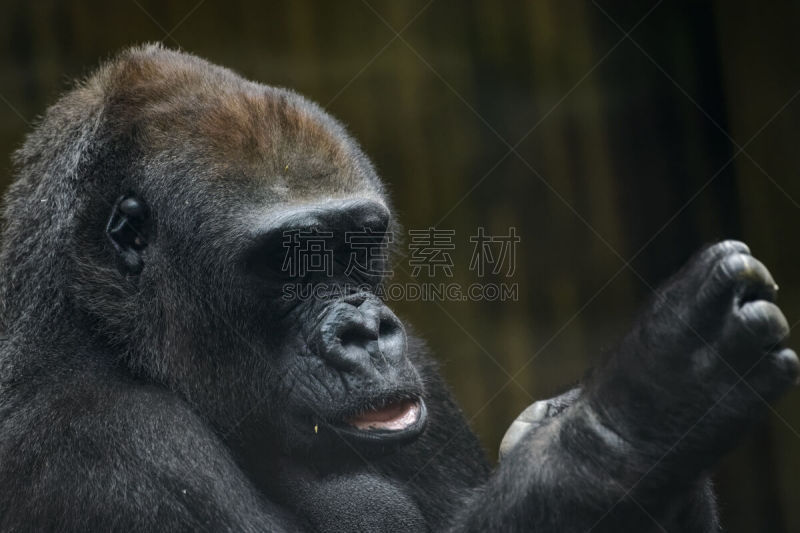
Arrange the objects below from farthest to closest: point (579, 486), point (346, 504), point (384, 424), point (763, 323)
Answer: point (346, 504) → point (384, 424) → point (579, 486) → point (763, 323)

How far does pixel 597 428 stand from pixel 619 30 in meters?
5.49

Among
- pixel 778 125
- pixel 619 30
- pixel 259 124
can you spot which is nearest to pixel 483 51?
pixel 619 30

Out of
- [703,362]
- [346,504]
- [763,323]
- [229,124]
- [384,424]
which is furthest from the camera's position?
[229,124]

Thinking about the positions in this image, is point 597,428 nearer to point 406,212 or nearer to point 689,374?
point 689,374

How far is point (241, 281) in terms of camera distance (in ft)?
12.2

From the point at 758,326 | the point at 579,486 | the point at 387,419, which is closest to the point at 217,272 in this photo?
the point at 387,419

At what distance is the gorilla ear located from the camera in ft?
12.1

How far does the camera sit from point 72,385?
11.3 ft

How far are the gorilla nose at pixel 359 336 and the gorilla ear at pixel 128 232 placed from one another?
73 cm

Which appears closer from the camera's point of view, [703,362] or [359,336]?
[703,362]

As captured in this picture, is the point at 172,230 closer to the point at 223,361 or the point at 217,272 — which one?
the point at 217,272

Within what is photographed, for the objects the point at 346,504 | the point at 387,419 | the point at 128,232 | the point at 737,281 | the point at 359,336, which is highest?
the point at 737,281

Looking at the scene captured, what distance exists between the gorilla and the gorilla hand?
2cm

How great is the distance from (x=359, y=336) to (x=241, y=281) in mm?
494
